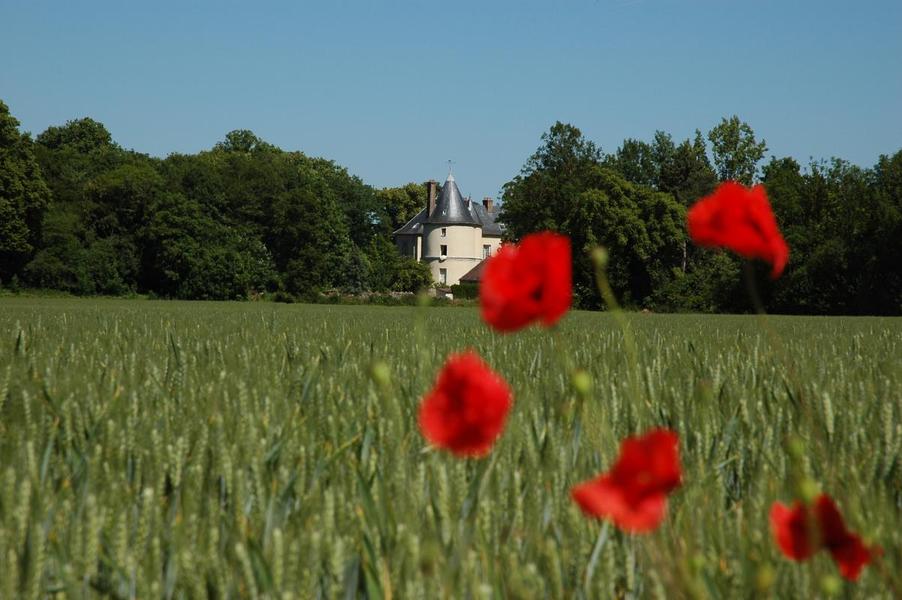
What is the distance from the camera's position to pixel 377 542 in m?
1.50

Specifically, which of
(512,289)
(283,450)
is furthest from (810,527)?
(283,450)

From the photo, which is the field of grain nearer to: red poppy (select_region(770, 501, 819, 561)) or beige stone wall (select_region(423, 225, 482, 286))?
red poppy (select_region(770, 501, 819, 561))

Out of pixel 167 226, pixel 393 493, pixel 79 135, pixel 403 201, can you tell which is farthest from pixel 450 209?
pixel 393 493

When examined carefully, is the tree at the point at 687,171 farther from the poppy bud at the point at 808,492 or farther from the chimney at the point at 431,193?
the poppy bud at the point at 808,492

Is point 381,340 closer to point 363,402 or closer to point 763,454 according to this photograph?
point 363,402

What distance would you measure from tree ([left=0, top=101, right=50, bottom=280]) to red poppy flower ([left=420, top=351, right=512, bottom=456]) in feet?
169

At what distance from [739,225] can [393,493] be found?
87 cm

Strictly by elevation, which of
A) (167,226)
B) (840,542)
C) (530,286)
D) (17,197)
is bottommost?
(840,542)

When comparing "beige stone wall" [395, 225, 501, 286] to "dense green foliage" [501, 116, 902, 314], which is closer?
Result: "dense green foliage" [501, 116, 902, 314]

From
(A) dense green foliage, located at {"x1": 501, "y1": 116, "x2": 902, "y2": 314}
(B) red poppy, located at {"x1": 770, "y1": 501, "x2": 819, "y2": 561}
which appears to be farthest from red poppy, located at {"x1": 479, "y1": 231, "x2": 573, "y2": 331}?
(A) dense green foliage, located at {"x1": 501, "y1": 116, "x2": 902, "y2": 314}

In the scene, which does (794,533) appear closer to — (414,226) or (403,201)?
(414,226)

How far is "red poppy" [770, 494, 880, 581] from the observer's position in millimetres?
870

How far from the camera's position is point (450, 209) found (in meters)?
93.1

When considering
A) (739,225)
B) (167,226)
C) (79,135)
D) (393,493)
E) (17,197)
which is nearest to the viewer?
(739,225)
